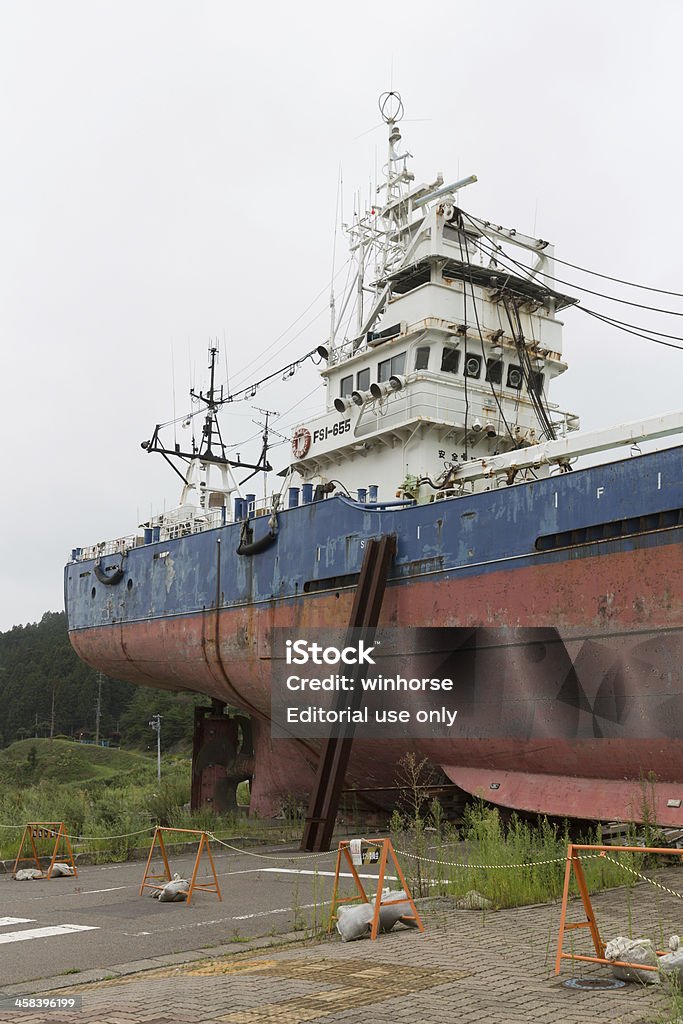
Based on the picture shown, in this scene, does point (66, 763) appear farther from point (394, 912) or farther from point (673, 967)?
point (673, 967)

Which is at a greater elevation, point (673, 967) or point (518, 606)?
point (518, 606)

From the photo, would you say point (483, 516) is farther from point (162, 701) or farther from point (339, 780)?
point (162, 701)

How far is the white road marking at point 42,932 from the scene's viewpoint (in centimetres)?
726

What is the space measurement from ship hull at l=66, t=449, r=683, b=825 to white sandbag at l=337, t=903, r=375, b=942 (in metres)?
4.16

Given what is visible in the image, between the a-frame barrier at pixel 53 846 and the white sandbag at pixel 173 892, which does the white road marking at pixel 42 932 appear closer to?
the white sandbag at pixel 173 892

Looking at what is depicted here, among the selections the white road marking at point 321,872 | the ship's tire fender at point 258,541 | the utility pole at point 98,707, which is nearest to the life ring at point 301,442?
the ship's tire fender at point 258,541

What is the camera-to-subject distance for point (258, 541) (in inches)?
672

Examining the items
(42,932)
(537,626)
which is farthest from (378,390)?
(42,932)

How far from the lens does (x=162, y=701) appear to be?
8412 cm

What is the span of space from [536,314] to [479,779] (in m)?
9.77

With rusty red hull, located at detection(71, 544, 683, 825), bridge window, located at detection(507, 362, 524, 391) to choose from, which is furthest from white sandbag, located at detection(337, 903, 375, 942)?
bridge window, located at detection(507, 362, 524, 391)

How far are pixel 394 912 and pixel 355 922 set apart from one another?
12.3 inches

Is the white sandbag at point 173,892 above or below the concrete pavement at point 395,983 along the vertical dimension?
below

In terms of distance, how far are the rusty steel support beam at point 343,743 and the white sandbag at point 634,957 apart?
8.13 metres
